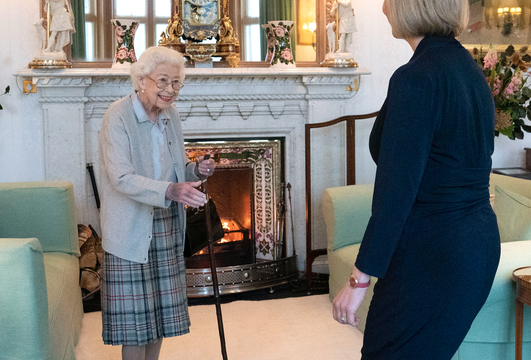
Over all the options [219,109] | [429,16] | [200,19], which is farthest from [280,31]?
[429,16]

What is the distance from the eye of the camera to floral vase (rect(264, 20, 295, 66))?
3.61 metres

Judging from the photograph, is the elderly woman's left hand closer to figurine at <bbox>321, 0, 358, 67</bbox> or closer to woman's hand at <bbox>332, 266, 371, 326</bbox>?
woman's hand at <bbox>332, 266, 371, 326</bbox>

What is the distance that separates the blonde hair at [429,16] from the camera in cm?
118

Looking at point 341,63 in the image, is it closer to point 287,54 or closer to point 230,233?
point 287,54

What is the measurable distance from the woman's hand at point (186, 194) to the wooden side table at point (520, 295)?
3.69ft

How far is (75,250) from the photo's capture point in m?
2.85

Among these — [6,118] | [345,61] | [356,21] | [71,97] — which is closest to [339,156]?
[345,61]

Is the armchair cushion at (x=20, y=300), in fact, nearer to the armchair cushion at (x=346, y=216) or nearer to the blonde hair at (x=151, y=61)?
the blonde hair at (x=151, y=61)

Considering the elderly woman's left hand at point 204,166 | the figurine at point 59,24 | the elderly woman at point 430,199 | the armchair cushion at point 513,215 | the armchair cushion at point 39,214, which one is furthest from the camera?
the figurine at point 59,24

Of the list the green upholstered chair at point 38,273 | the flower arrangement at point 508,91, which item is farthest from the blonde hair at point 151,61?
the flower arrangement at point 508,91

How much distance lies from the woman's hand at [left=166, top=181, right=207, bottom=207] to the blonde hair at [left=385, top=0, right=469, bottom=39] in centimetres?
86

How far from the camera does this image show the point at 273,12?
12.5 ft

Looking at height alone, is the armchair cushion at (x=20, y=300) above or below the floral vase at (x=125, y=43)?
below

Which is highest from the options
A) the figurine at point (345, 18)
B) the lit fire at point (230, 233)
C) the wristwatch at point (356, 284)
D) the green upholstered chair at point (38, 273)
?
the figurine at point (345, 18)
